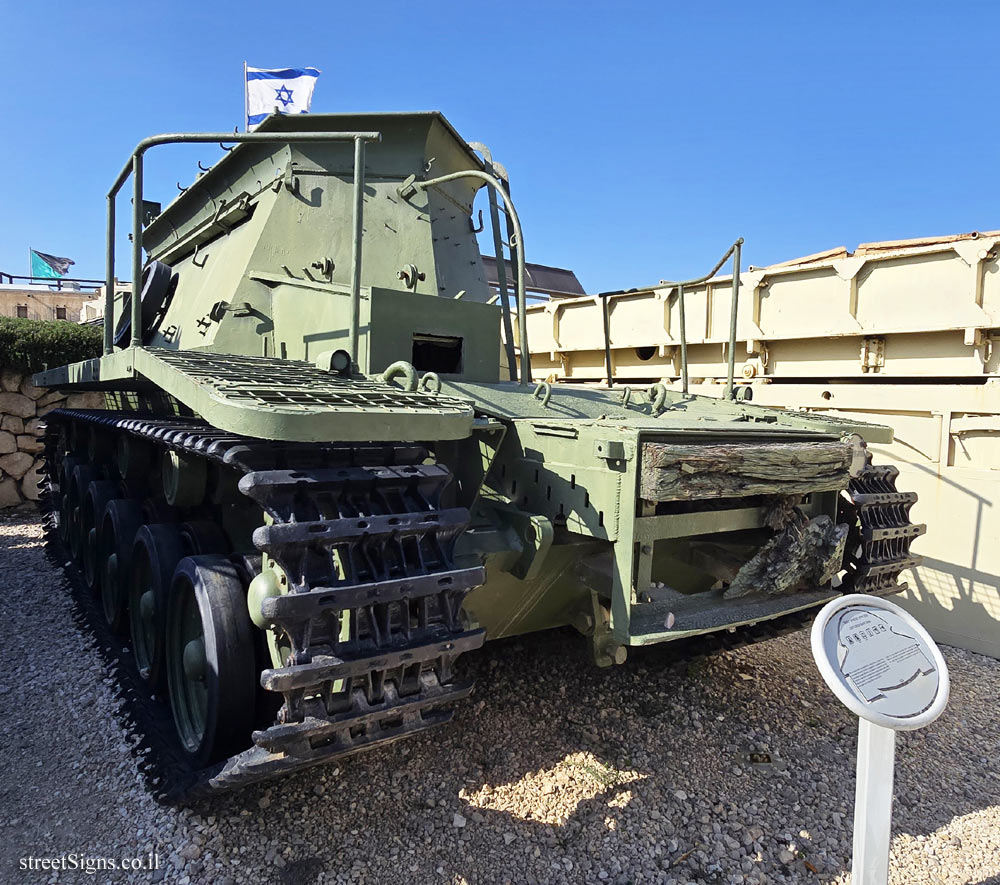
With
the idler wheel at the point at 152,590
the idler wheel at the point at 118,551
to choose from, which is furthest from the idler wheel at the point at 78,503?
the idler wheel at the point at 152,590

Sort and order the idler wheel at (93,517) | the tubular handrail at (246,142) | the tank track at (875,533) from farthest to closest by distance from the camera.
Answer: the idler wheel at (93,517), the tank track at (875,533), the tubular handrail at (246,142)

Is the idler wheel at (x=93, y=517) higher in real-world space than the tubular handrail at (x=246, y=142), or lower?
lower

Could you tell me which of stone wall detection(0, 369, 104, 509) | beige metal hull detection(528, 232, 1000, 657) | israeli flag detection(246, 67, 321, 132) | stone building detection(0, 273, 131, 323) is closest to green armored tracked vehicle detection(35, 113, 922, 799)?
beige metal hull detection(528, 232, 1000, 657)

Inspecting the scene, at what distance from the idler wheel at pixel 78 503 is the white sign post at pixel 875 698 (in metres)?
4.70

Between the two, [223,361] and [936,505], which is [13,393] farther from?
[936,505]

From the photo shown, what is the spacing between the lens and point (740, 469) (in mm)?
2797

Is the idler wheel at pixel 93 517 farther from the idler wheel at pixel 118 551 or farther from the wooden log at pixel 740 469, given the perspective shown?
the wooden log at pixel 740 469

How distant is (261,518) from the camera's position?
290 cm

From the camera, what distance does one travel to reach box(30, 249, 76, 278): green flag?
2692cm

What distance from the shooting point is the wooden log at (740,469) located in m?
2.60

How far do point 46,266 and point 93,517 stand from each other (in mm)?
27104

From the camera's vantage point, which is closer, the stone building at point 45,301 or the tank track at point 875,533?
the tank track at point 875,533

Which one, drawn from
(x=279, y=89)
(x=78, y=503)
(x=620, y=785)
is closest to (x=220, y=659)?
(x=620, y=785)

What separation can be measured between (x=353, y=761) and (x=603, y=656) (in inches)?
46.8
